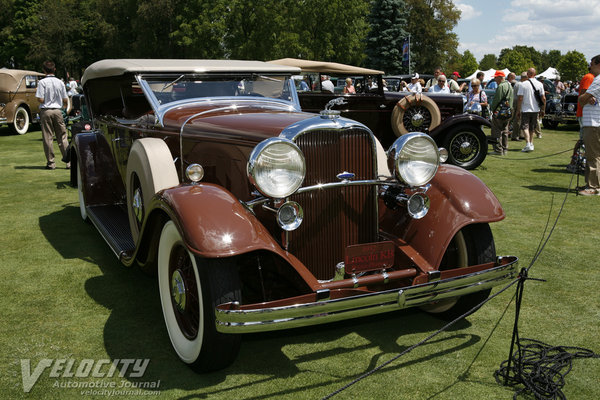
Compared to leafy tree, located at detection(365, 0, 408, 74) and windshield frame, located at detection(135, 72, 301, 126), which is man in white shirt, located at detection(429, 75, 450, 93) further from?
leafy tree, located at detection(365, 0, 408, 74)

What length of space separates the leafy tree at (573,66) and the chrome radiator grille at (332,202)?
66.3 meters

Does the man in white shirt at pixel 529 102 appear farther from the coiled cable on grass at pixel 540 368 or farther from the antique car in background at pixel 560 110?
the coiled cable on grass at pixel 540 368

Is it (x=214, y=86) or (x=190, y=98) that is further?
(x=214, y=86)

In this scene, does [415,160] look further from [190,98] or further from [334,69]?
[334,69]

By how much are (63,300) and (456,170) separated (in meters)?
2.96

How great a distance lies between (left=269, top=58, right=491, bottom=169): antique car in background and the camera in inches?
373

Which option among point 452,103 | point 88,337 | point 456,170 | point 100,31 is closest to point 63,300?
point 88,337

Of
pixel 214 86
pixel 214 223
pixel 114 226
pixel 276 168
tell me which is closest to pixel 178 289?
pixel 214 223

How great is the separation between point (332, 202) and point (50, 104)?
24.8 ft

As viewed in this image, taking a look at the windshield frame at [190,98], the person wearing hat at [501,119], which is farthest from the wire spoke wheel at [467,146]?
the windshield frame at [190,98]

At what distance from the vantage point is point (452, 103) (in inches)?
397

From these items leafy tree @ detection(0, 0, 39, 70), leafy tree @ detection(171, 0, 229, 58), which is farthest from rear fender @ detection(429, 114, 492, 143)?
leafy tree @ detection(0, 0, 39, 70)

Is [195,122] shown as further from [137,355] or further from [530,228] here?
[530,228]

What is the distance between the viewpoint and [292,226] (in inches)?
110
